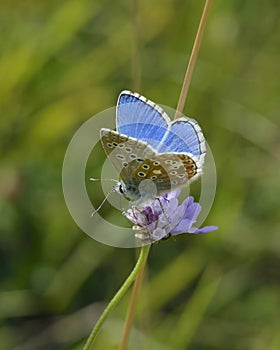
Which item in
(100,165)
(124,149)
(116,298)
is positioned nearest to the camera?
(116,298)

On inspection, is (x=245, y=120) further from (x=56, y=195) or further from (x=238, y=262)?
(x=56, y=195)

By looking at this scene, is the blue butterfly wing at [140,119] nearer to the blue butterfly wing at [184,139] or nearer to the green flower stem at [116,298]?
the blue butterfly wing at [184,139]

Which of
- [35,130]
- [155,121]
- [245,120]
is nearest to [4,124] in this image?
[35,130]

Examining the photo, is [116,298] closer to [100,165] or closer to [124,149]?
[124,149]

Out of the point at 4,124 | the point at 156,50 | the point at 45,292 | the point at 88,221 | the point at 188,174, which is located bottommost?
the point at 45,292

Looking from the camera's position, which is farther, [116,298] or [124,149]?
[124,149]

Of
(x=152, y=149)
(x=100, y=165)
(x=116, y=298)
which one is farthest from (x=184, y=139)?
(x=100, y=165)
